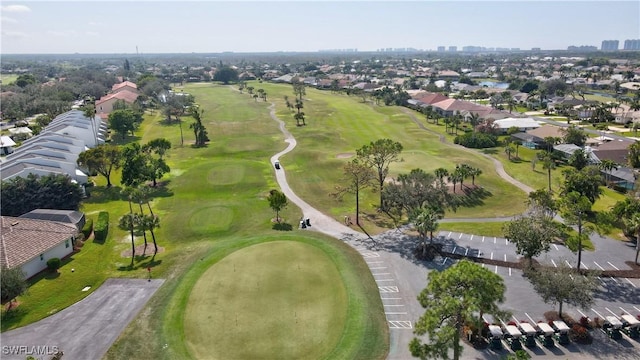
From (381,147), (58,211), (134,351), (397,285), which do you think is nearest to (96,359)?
(134,351)

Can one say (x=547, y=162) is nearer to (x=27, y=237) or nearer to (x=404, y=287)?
(x=404, y=287)

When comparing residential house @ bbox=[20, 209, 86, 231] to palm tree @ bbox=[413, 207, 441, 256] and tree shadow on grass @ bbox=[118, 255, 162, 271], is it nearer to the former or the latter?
tree shadow on grass @ bbox=[118, 255, 162, 271]

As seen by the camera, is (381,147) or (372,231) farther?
(381,147)

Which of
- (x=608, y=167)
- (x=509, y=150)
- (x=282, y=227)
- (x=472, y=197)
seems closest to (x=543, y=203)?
(x=472, y=197)

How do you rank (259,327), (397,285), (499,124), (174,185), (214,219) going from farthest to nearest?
1. (499,124)
2. (174,185)
3. (214,219)
4. (397,285)
5. (259,327)

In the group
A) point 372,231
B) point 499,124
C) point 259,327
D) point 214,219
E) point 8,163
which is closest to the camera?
point 259,327

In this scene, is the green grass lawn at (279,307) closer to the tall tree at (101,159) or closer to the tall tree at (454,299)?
the tall tree at (454,299)

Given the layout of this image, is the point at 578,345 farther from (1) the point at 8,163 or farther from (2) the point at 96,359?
(1) the point at 8,163
